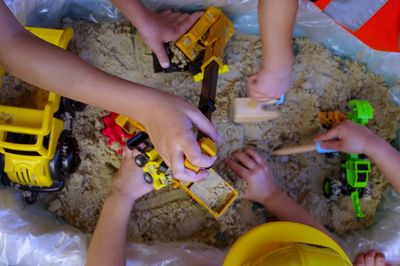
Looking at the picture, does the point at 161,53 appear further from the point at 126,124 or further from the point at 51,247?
the point at 51,247

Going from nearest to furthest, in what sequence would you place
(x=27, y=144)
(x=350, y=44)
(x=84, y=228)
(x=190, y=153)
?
(x=190, y=153) → (x=27, y=144) → (x=84, y=228) → (x=350, y=44)

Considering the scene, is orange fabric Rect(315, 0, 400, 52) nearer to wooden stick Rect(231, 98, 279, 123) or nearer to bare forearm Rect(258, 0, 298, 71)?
bare forearm Rect(258, 0, 298, 71)

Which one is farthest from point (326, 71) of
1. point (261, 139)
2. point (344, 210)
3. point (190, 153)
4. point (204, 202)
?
point (190, 153)

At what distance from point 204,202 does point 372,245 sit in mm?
408

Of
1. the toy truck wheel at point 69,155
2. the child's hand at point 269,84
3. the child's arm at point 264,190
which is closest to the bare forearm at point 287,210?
the child's arm at point 264,190

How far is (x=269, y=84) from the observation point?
90 centimetres

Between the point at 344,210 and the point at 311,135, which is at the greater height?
the point at 311,135

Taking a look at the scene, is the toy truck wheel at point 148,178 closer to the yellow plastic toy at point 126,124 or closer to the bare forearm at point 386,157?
the yellow plastic toy at point 126,124

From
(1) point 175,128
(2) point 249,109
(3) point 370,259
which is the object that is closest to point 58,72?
(1) point 175,128

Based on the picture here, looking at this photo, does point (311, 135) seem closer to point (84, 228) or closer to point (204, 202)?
point (204, 202)

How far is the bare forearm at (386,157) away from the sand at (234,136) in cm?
8

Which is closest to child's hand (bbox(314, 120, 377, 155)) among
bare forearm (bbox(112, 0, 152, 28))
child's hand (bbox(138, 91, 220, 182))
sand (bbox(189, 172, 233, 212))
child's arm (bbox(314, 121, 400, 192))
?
child's arm (bbox(314, 121, 400, 192))

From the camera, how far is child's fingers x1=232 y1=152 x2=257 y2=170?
102 centimetres

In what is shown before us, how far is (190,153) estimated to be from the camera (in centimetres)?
71
